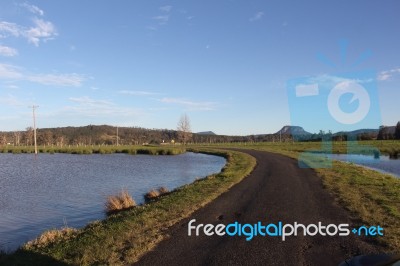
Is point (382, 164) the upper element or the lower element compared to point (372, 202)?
lower

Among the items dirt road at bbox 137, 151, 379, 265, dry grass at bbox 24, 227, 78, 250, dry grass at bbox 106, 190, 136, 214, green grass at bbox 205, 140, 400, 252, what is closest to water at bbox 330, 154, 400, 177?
green grass at bbox 205, 140, 400, 252

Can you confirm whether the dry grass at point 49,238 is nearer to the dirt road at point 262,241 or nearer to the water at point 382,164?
the dirt road at point 262,241

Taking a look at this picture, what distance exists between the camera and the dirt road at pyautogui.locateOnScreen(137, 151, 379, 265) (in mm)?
7676

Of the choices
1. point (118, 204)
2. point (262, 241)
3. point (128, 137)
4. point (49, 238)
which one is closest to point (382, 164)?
point (118, 204)

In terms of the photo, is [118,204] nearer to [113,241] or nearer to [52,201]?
[52,201]

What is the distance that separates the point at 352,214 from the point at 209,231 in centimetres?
491

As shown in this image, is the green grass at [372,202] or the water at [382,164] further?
the water at [382,164]

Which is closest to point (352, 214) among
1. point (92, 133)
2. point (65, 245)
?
point (65, 245)

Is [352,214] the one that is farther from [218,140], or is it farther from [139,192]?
[218,140]

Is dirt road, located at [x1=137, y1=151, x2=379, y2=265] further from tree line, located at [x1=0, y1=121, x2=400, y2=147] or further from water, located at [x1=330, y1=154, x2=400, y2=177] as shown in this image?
tree line, located at [x1=0, y1=121, x2=400, y2=147]

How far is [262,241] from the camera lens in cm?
902

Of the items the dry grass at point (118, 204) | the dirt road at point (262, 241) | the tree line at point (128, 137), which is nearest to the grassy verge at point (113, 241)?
the dirt road at point (262, 241)

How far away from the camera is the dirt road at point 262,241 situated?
7.68m

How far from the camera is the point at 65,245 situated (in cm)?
906
